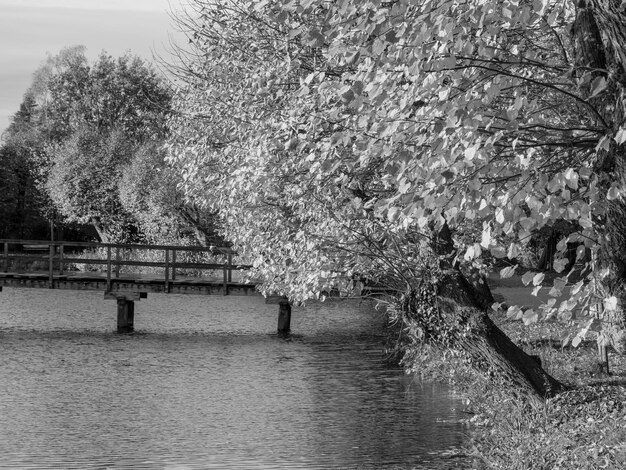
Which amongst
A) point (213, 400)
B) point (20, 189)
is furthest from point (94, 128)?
point (213, 400)

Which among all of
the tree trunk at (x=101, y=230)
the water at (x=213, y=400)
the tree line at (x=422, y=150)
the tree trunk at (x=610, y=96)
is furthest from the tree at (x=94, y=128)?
the tree trunk at (x=610, y=96)

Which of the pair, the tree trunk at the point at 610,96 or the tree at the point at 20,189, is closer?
the tree trunk at the point at 610,96

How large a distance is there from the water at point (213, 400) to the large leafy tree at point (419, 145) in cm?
261

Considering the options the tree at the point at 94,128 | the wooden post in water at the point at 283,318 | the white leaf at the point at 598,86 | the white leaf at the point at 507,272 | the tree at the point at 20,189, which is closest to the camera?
the white leaf at the point at 598,86

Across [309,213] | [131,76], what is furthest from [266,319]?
[131,76]

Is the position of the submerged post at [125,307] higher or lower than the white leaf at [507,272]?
lower

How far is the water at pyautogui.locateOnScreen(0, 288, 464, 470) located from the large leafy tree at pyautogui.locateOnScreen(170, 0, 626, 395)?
261 cm

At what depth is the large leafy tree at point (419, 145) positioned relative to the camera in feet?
26.1

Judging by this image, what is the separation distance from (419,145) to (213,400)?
13119 mm

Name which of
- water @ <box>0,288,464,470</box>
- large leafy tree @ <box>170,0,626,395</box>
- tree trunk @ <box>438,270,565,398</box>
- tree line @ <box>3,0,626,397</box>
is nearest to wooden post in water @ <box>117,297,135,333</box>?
water @ <box>0,288,464,470</box>

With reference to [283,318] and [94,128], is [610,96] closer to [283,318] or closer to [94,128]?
[283,318]

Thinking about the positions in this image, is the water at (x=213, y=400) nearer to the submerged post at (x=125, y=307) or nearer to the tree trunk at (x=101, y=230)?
the submerged post at (x=125, y=307)

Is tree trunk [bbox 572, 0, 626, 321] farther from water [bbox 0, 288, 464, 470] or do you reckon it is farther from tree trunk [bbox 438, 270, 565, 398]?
water [bbox 0, 288, 464, 470]

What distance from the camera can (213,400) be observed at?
19969 mm
